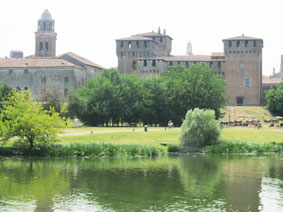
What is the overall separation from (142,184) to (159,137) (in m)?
21.1

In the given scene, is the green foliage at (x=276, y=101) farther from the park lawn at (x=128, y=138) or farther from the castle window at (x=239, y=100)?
the park lawn at (x=128, y=138)

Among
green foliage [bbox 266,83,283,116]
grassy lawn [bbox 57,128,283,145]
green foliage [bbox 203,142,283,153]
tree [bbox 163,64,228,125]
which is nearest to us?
green foliage [bbox 203,142,283,153]

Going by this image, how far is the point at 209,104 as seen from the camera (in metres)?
70.9

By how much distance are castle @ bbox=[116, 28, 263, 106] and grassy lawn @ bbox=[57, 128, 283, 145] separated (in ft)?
168

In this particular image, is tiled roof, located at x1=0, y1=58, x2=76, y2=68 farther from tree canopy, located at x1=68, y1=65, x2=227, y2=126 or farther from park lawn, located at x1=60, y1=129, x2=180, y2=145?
park lawn, located at x1=60, y1=129, x2=180, y2=145

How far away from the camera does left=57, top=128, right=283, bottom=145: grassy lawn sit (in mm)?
48625

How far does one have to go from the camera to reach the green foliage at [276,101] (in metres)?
94.2

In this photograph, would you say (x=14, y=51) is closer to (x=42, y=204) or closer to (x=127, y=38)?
(x=127, y=38)

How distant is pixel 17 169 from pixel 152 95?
1481 inches

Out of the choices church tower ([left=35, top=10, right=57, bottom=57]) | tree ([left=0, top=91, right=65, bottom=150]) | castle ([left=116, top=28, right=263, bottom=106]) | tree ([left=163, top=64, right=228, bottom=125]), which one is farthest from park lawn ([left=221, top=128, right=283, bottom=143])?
church tower ([left=35, top=10, right=57, bottom=57])

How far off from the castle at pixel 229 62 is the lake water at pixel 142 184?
216 feet

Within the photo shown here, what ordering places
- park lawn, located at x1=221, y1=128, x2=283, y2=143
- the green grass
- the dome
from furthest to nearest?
the dome
park lawn, located at x1=221, y1=128, x2=283, y2=143
the green grass

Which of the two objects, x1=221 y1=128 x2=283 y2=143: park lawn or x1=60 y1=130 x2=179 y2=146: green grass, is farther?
x1=221 y1=128 x2=283 y2=143: park lawn

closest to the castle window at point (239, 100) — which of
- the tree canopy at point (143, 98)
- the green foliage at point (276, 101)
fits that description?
the green foliage at point (276, 101)
